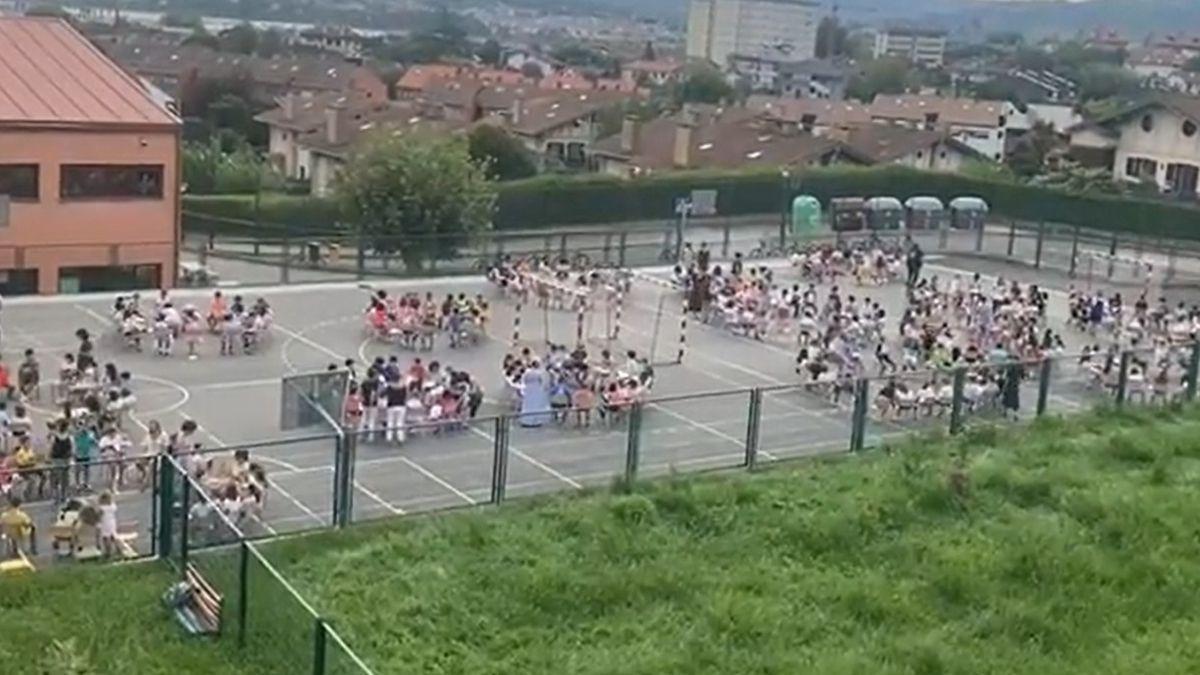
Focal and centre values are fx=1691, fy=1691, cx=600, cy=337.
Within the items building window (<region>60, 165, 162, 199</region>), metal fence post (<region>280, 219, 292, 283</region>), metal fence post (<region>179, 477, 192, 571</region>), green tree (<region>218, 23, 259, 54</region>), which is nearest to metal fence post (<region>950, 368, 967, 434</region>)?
metal fence post (<region>179, 477, 192, 571</region>)

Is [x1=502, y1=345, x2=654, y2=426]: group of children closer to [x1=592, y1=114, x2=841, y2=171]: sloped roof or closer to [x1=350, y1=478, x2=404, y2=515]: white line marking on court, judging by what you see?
[x1=350, y1=478, x2=404, y2=515]: white line marking on court

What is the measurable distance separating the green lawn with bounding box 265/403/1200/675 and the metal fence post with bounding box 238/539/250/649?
102cm

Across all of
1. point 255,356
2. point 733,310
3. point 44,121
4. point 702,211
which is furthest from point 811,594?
point 702,211

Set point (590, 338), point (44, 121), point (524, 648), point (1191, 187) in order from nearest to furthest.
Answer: point (524, 648)
point (590, 338)
point (44, 121)
point (1191, 187)

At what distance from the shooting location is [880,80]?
506ft

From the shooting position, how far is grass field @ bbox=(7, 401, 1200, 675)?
1538 centimetres

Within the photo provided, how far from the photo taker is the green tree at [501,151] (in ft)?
241

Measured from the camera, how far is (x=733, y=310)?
3503cm

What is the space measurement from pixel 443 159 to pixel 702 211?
12.7 metres

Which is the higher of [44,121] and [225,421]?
[44,121]

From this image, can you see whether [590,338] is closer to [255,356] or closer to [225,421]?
[255,356]

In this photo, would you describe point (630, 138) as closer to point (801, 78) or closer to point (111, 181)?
point (111, 181)

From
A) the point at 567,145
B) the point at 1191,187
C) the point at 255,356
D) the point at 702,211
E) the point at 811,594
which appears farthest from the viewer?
the point at 567,145

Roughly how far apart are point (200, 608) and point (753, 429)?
29.0 ft
